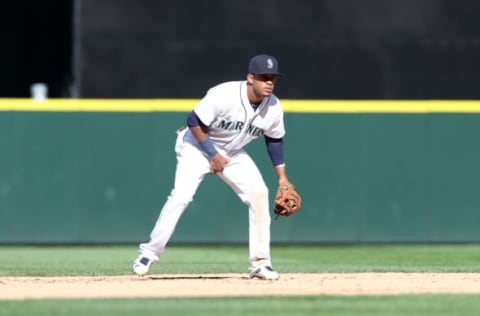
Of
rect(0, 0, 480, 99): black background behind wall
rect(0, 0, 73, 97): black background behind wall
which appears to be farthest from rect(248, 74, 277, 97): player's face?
rect(0, 0, 73, 97): black background behind wall

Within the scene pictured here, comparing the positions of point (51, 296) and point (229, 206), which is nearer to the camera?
point (51, 296)

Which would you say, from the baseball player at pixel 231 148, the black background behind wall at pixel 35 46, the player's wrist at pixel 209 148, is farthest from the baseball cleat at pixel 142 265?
the black background behind wall at pixel 35 46

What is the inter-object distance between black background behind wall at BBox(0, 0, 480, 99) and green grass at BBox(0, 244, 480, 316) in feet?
5.94

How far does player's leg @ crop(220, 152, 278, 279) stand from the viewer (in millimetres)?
9391

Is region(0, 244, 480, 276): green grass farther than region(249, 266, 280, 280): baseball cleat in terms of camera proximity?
Yes

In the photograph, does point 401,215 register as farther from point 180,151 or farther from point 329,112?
point 180,151

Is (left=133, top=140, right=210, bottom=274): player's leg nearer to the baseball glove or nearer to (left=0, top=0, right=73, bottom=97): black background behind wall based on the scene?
the baseball glove

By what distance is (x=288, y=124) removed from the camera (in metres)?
14.8

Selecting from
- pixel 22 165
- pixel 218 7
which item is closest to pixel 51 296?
pixel 22 165

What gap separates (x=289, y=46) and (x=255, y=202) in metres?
6.19

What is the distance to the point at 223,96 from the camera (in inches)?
364

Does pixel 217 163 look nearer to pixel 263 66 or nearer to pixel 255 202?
pixel 255 202

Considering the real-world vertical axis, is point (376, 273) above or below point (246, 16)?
below

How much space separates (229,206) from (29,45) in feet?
27.4
